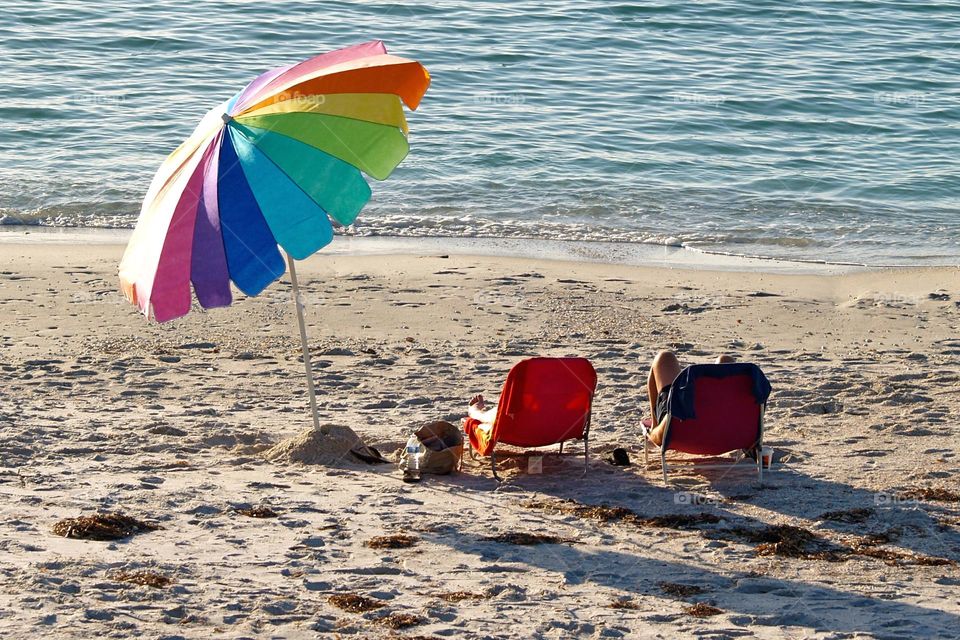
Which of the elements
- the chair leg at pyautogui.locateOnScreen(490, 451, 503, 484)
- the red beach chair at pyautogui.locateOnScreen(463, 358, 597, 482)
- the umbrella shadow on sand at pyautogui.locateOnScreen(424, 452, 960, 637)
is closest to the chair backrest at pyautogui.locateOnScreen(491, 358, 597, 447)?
the red beach chair at pyautogui.locateOnScreen(463, 358, 597, 482)

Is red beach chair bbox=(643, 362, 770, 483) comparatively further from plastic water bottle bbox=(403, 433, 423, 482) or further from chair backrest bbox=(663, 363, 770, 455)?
plastic water bottle bbox=(403, 433, 423, 482)

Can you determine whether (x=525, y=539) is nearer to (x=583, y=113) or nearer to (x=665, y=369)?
(x=665, y=369)

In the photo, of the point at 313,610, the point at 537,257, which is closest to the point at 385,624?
the point at 313,610

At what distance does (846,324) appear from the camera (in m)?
9.95

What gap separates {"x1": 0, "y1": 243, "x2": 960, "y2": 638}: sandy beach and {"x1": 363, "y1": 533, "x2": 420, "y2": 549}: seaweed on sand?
0.09ft

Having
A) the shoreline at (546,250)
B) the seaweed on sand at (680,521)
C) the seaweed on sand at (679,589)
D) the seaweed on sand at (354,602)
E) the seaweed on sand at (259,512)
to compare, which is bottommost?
the seaweed on sand at (679,589)

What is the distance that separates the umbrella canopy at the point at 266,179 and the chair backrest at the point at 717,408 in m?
2.02

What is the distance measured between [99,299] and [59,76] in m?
13.0

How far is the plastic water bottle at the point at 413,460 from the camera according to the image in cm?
647

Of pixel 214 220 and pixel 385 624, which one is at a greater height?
pixel 214 220

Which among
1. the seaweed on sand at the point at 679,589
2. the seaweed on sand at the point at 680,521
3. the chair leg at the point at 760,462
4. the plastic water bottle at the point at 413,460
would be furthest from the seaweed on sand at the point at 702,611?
the plastic water bottle at the point at 413,460

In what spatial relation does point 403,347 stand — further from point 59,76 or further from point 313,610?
point 59,76

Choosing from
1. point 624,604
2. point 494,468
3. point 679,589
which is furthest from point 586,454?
point 624,604

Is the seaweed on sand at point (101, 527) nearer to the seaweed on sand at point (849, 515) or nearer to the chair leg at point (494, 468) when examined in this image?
the chair leg at point (494, 468)
